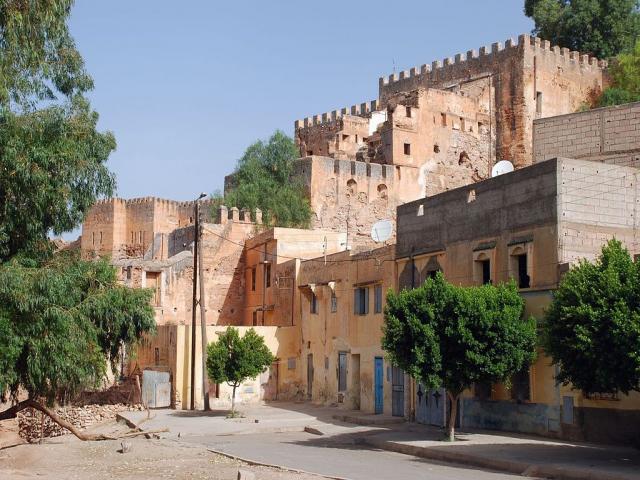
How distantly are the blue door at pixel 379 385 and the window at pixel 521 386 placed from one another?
6.86 metres

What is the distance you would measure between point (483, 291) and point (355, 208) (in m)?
26.6

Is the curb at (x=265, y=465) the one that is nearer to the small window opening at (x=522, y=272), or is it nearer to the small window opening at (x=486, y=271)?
the small window opening at (x=522, y=272)

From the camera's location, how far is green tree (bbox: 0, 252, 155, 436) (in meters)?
17.2

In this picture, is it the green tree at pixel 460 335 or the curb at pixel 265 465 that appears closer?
the curb at pixel 265 465

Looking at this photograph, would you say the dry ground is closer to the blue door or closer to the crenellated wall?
the blue door

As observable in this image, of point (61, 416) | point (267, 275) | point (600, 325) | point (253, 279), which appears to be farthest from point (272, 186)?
point (600, 325)

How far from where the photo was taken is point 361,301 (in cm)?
3002

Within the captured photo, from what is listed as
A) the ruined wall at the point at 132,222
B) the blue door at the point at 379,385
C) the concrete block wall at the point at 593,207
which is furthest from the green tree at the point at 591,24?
the concrete block wall at the point at 593,207

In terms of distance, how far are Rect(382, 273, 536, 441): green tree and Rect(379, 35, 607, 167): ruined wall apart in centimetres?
3095

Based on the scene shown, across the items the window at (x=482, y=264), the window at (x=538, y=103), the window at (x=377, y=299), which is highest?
the window at (x=538, y=103)

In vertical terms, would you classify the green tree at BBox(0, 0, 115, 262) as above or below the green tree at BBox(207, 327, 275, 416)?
above

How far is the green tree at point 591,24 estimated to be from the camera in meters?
53.9

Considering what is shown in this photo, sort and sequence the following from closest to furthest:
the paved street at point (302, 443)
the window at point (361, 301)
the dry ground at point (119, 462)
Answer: the paved street at point (302, 443)
the dry ground at point (119, 462)
the window at point (361, 301)

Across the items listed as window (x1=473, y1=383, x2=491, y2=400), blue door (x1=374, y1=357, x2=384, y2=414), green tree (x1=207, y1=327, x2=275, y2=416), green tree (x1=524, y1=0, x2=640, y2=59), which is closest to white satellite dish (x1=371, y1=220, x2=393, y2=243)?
blue door (x1=374, y1=357, x2=384, y2=414)
